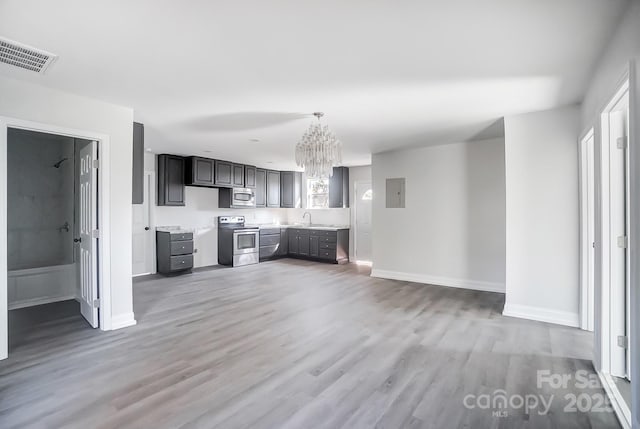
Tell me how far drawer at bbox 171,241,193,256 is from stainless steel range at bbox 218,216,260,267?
3.15ft

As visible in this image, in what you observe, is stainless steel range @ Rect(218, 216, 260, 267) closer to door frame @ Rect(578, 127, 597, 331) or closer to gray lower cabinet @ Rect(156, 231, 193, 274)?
gray lower cabinet @ Rect(156, 231, 193, 274)

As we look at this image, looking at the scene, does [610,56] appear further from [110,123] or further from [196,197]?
[196,197]

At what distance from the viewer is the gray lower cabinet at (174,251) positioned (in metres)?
6.12

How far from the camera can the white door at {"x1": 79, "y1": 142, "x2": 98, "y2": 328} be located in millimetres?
3357

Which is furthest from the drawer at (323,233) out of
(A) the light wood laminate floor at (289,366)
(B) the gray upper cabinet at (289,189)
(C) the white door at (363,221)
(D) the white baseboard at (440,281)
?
(A) the light wood laminate floor at (289,366)

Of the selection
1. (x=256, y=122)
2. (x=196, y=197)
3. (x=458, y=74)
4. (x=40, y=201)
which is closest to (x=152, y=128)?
(x=256, y=122)

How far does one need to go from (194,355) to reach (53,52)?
8.31ft

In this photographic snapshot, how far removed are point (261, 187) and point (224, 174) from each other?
1218 mm

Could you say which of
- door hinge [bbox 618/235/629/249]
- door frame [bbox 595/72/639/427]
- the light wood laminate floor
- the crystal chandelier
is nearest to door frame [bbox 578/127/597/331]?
the light wood laminate floor

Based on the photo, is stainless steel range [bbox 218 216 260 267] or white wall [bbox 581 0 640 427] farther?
stainless steel range [bbox 218 216 260 267]

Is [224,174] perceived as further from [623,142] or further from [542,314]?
[623,142]

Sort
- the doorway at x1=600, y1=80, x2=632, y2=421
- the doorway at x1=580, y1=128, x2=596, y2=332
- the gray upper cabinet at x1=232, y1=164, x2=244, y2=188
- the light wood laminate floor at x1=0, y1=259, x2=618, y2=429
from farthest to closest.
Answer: the gray upper cabinet at x1=232, y1=164, x2=244, y2=188, the doorway at x1=580, y1=128, x2=596, y2=332, the doorway at x1=600, y1=80, x2=632, y2=421, the light wood laminate floor at x1=0, y1=259, x2=618, y2=429

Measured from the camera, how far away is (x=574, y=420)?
192cm

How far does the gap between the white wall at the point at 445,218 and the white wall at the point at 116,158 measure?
13.3 ft
